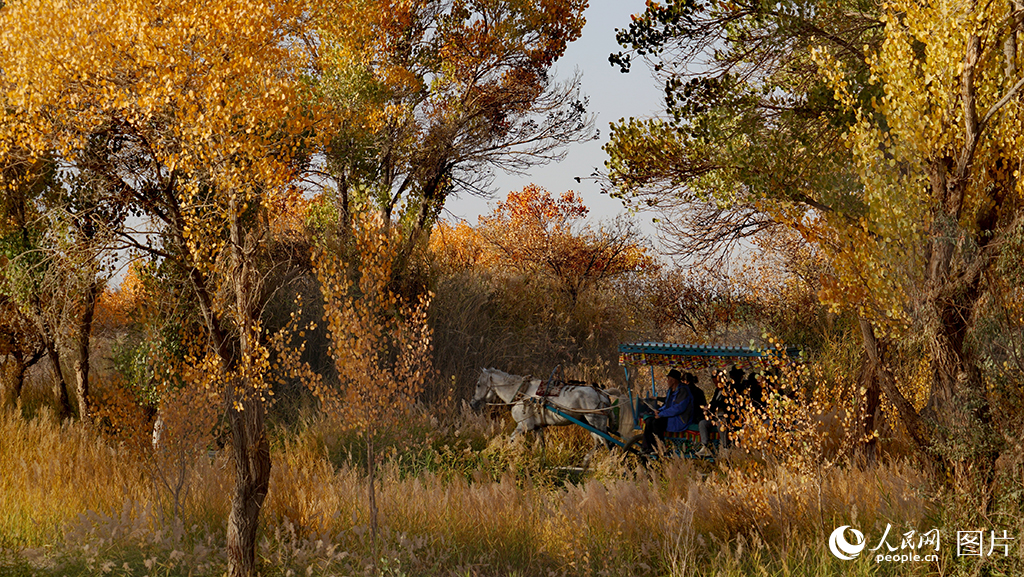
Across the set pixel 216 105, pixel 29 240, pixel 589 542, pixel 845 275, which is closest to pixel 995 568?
pixel 845 275

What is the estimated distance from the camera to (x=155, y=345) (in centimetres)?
1179

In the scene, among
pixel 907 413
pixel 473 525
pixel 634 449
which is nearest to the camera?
pixel 907 413

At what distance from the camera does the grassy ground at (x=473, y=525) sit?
700cm

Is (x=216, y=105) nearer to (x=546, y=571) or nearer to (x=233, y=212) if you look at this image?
(x=233, y=212)

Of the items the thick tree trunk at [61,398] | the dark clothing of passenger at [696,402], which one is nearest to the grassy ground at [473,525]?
the dark clothing of passenger at [696,402]

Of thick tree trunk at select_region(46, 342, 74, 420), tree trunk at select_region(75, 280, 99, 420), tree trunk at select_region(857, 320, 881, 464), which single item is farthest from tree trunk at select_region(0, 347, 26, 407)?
tree trunk at select_region(857, 320, 881, 464)

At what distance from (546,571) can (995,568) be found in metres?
3.83

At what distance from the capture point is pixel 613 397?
12.9m

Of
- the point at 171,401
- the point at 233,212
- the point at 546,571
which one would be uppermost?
the point at 233,212

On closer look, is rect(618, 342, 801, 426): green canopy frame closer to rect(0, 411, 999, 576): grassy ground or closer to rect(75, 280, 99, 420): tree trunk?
rect(0, 411, 999, 576): grassy ground

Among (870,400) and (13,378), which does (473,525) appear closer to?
(870,400)

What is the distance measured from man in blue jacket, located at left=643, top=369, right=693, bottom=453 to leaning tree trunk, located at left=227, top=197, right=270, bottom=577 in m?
6.59

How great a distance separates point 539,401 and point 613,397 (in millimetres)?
1315

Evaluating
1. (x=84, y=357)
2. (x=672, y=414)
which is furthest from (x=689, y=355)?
(x=84, y=357)
